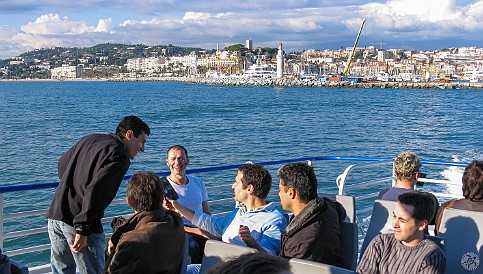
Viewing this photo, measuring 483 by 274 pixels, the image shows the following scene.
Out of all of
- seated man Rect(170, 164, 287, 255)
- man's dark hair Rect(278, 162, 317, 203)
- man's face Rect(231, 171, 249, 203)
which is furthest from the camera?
man's face Rect(231, 171, 249, 203)

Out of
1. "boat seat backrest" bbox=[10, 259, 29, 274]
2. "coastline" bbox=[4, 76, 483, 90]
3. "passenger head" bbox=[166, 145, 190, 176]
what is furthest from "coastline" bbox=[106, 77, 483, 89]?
"boat seat backrest" bbox=[10, 259, 29, 274]

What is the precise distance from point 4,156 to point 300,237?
2376cm

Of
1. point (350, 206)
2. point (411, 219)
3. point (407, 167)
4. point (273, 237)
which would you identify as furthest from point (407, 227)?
point (407, 167)

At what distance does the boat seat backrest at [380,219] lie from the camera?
11.9ft

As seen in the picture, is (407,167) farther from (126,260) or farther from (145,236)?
(126,260)

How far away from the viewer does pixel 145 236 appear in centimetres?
284

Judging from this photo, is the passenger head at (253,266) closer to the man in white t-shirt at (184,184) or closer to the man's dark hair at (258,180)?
the man's dark hair at (258,180)

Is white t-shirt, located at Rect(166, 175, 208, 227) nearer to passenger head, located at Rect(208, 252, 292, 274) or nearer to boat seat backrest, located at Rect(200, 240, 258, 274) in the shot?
boat seat backrest, located at Rect(200, 240, 258, 274)

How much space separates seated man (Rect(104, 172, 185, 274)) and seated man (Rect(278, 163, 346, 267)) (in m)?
0.58

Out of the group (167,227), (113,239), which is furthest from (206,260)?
(113,239)

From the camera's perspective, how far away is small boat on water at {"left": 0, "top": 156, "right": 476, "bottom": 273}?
3.85 m

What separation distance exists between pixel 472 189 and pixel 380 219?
0.59 m

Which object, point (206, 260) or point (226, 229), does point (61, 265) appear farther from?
point (206, 260)

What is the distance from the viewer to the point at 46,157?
23656 millimetres
